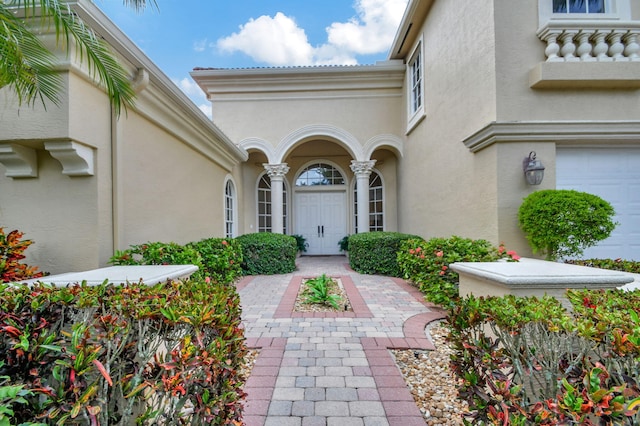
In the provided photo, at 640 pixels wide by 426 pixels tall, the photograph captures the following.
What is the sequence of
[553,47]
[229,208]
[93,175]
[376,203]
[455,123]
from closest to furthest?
[93,175], [553,47], [455,123], [229,208], [376,203]

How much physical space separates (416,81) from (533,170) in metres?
5.30

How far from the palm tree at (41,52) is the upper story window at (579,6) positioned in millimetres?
6027

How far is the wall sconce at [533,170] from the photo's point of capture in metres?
4.23

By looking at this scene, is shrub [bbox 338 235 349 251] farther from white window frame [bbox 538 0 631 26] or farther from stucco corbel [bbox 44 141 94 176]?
stucco corbel [bbox 44 141 94 176]

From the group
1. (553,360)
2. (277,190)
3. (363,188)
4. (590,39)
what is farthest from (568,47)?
(277,190)

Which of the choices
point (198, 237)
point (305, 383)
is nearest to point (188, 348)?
point (305, 383)

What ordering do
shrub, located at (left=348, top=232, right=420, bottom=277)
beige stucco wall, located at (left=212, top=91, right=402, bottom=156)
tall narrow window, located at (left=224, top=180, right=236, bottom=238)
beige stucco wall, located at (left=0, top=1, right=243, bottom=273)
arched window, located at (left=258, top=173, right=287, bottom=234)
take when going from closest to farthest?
beige stucco wall, located at (left=0, top=1, right=243, bottom=273), shrub, located at (left=348, top=232, right=420, bottom=277), tall narrow window, located at (left=224, top=180, right=236, bottom=238), beige stucco wall, located at (left=212, top=91, right=402, bottom=156), arched window, located at (left=258, top=173, right=287, bottom=234)

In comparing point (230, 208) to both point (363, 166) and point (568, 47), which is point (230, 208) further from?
point (568, 47)

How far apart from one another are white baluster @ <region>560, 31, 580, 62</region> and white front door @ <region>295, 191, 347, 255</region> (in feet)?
25.4

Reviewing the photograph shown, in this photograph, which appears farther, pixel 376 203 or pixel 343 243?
pixel 343 243

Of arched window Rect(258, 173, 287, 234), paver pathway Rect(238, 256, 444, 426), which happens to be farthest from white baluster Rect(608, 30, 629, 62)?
arched window Rect(258, 173, 287, 234)

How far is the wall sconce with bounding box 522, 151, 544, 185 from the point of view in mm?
4227

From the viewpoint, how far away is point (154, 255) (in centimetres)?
390

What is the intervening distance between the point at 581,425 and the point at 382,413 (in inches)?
52.7
